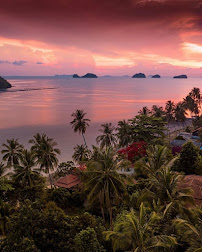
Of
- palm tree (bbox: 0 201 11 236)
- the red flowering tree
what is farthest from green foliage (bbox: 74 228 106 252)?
the red flowering tree

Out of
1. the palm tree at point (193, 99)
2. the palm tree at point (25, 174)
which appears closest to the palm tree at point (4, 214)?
the palm tree at point (25, 174)

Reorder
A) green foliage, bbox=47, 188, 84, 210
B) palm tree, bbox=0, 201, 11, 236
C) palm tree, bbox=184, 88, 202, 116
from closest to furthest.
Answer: palm tree, bbox=0, 201, 11, 236 → green foliage, bbox=47, 188, 84, 210 → palm tree, bbox=184, 88, 202, 116

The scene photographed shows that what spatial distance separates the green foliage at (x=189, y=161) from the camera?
3659 centimetres

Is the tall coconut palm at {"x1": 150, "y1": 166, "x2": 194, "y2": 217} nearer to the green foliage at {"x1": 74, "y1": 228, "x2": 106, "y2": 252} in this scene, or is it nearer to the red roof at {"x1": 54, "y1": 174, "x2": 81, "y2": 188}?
the green foliage at {"x1": 74, "y1": 228, "x2": 106, "y2": 252}

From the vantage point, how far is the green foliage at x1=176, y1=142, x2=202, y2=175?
120 feet

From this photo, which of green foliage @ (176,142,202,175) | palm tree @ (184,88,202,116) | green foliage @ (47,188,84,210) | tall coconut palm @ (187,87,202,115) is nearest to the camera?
green foliage @ (47,188,84,210)

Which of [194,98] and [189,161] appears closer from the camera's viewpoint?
[189,161]

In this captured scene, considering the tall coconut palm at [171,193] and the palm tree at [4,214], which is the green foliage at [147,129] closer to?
the tall coconut palm at [171,193]

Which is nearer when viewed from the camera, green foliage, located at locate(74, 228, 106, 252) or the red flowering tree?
green foliage, located at locate(74, 228, 106, 252)

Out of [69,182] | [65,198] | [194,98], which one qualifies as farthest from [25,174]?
[194,98]

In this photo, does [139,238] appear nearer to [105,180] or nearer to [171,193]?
[171,193]

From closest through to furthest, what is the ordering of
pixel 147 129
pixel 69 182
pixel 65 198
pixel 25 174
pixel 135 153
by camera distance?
1. pixel 25 174
2. pixel 65 198
3. pixel 69 182
4. pixel 135 153
5. pixel 147 129

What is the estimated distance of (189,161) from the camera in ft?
121

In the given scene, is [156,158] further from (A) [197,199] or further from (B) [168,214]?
(B) [168,214]
